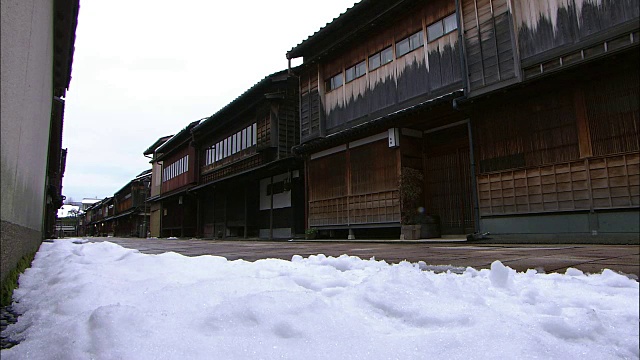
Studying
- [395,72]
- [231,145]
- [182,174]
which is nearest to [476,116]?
[395,72]

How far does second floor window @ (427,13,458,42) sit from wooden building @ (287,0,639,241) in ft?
0.07

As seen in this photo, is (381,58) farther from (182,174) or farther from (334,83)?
(182,174)

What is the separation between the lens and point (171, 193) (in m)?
20.9

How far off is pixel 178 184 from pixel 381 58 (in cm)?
1597

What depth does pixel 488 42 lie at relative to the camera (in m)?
6.11

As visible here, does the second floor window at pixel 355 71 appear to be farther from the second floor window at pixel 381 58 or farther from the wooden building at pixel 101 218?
the wooden building at pixel 101 218

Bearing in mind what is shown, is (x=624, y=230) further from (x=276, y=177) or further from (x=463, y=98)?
(x=276, y=177)

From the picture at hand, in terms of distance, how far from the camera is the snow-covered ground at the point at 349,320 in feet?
3.34

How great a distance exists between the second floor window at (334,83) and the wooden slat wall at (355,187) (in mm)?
2117

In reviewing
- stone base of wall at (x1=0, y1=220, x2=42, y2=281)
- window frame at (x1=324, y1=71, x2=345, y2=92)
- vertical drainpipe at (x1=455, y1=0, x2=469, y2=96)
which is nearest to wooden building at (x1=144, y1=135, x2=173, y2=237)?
window frame at (x1=324, y1=71, x2=345, y2=92)

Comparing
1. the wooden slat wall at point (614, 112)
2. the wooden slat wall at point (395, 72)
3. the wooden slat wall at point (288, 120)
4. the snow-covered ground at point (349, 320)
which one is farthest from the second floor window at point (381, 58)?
the snow-covered ground at point (349, 320)

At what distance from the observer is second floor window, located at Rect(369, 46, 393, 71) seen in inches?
343

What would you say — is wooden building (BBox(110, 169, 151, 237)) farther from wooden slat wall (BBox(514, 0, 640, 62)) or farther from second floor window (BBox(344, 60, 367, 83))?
wooden slat wall (BBox(514, 0, 640, 62))

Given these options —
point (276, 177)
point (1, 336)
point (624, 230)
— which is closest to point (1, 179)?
point (1, 336)
